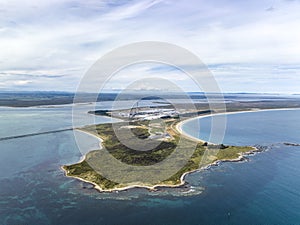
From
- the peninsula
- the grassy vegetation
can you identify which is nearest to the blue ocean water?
the peninsula

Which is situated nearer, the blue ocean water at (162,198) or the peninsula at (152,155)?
the blue ocean water at (162,198)

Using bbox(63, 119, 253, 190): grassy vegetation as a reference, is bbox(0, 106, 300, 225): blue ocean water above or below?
below

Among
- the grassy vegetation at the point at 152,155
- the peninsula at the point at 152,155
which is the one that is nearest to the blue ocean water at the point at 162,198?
the peninsula at the point at 152,155

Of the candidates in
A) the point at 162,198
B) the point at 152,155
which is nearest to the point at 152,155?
the point at 152,155

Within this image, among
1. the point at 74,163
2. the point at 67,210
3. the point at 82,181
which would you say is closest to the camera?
the point at 67,210

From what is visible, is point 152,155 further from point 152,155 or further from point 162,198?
point 162,198

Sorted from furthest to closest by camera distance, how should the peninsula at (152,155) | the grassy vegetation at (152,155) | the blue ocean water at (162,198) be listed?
the grassy vegetation at (152,155) → the peninsula at (152,155) → the blue ocean water at (162,198)

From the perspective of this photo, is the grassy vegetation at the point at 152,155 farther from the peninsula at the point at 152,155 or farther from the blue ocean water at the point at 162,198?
the blue ocean water at the point at 162,198

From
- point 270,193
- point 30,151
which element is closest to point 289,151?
point 270,193

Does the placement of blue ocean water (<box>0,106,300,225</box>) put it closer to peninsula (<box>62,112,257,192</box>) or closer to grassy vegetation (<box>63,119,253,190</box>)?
peninsula (<box>62,112,257,192</box>)

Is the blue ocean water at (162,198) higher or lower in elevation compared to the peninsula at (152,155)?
lower

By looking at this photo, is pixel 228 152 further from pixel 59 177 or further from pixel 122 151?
pixel 59 177
